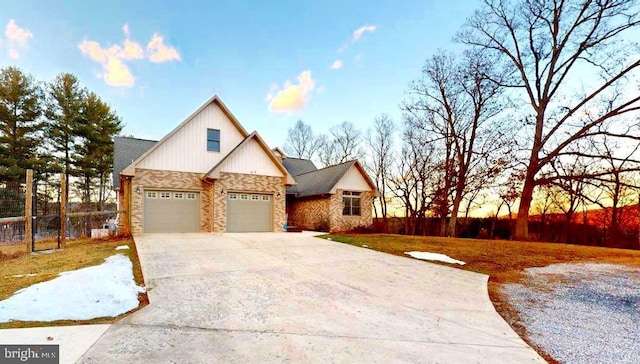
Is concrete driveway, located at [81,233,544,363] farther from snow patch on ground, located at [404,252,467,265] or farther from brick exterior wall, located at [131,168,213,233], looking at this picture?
brick exterior wall, located at [131,168,213,233]

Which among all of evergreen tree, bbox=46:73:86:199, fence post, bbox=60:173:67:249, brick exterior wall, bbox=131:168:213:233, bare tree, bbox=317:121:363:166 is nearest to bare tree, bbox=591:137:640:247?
bare tree, bbox=317:121:363:166

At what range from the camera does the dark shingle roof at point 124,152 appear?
16.7 meters

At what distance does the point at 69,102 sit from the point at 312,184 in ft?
65.3

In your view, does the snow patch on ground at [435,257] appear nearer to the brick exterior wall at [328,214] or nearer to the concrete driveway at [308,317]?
the concrete driveway at [308,317]

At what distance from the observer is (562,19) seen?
16.3m

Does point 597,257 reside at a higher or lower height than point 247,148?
lower

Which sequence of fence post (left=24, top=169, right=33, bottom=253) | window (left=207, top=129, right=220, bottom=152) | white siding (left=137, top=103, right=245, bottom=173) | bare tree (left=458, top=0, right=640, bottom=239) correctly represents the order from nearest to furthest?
A: fence post (left=24, top=169, right=33, bottom=253)
white siding (left=137, top=103, right=245, bottom=173)
bare tree (left=458, top=0, right=640, bottom=239)
window (left=207, top=129, right=220, bottom=152)

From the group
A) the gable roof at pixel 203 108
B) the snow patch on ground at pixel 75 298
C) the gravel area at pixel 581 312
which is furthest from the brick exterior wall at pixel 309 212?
the snow patch on ground at pixel 75 298

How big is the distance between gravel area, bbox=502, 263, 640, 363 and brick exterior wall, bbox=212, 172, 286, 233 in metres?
11.6

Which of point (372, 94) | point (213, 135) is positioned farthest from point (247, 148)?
point (372, 94)

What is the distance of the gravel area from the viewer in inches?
146

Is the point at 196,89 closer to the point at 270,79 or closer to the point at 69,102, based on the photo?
the point at 270,79

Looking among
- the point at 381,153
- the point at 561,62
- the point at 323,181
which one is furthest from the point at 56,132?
the point at 561,62

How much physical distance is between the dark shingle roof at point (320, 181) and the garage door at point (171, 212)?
714 cm
